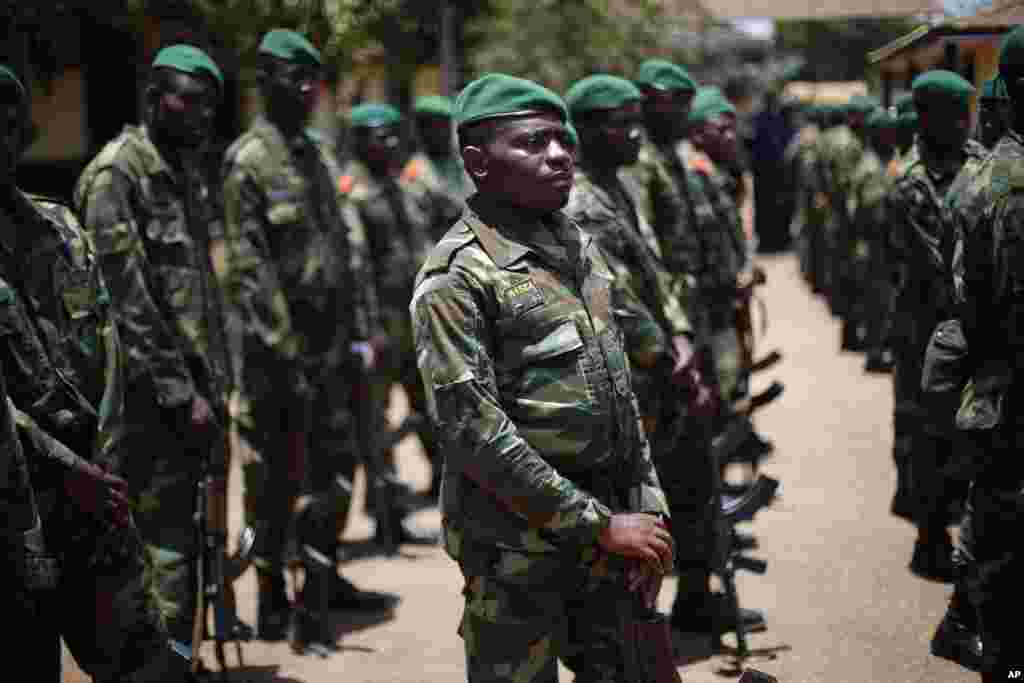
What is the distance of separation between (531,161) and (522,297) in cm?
37

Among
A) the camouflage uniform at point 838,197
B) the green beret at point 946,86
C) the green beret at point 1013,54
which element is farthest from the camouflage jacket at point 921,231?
the camouflage uniform at point 838,197

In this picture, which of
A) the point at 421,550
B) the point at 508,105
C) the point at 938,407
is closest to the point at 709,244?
the point at 938,407

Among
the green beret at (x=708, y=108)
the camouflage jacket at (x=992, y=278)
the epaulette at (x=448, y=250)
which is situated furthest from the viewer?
the green beret at (x=708, y=108)

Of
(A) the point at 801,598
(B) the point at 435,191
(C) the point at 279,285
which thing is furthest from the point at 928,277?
(B) the point at 435,191

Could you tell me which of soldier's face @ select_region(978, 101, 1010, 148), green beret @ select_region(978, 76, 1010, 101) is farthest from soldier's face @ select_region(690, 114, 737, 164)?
green beret @ select_region(978, 76, 1010, 101)

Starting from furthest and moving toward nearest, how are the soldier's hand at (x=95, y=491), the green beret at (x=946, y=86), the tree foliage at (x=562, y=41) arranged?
the tree foliage at (x=562, y=41), the green beret at (x=946, y=86), the soldier's hand at (x=95, y=491)

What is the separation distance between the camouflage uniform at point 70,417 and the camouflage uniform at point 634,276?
2.02 meters

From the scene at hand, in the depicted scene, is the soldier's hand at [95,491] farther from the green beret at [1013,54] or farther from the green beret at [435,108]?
the green beret at [435,108]

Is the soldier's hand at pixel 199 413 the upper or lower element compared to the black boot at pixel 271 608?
upper

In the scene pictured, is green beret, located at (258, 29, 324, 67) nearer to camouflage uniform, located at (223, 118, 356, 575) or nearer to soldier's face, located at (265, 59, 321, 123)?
soldier's face, located at (265, 59, 321, 123)

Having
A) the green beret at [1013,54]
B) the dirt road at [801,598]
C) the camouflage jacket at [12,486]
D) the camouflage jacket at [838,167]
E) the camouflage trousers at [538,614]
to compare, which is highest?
the green beret at [1013,54]

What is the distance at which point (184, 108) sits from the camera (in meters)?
5.52

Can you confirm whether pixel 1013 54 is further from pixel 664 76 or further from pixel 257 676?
pixel 257 676

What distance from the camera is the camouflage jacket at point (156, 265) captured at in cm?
527
